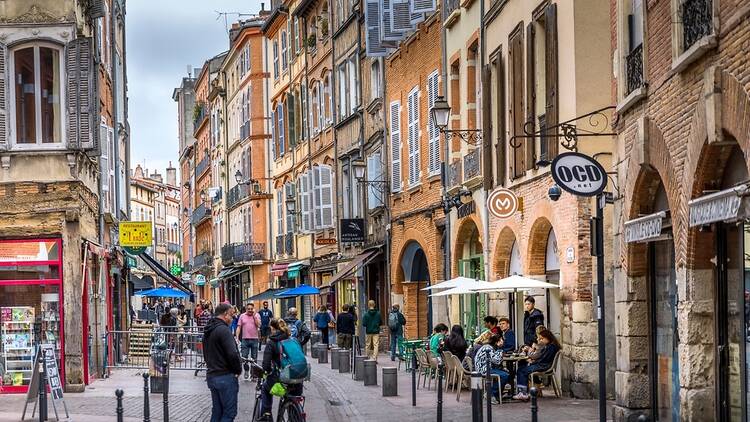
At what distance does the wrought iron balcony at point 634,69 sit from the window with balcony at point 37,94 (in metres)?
12.0

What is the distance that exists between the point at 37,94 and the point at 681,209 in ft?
47.3

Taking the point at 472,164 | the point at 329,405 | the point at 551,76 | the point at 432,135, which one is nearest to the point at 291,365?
the point at 329,405

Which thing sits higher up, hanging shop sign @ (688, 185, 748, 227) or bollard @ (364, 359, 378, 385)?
hanging shop sign @ (688, 185, 748, 227)

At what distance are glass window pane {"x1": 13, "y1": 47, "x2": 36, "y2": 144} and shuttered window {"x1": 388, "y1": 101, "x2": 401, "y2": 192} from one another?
534 inches

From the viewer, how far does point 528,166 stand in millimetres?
24844

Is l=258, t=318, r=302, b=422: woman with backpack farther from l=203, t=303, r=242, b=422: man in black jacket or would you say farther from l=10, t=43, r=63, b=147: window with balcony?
l=10, t=43, r=63, b=147: window with balcony

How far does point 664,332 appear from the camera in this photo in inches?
649

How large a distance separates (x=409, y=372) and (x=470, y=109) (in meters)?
6.03

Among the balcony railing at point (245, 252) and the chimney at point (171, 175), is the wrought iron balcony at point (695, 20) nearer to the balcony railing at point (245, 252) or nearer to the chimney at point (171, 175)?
the balcony railing at point (245, 252)

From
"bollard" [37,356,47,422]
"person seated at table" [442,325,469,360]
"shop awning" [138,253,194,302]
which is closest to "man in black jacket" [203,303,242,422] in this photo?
"bollard" [37,356,47,422]

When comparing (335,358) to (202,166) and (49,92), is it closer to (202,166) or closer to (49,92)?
(49,92)

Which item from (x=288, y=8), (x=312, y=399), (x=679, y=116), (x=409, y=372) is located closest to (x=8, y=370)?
(x=312, y=399)

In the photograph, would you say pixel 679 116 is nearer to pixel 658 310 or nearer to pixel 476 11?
pixel 658 310

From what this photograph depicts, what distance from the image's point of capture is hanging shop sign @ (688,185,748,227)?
38.1 feet
